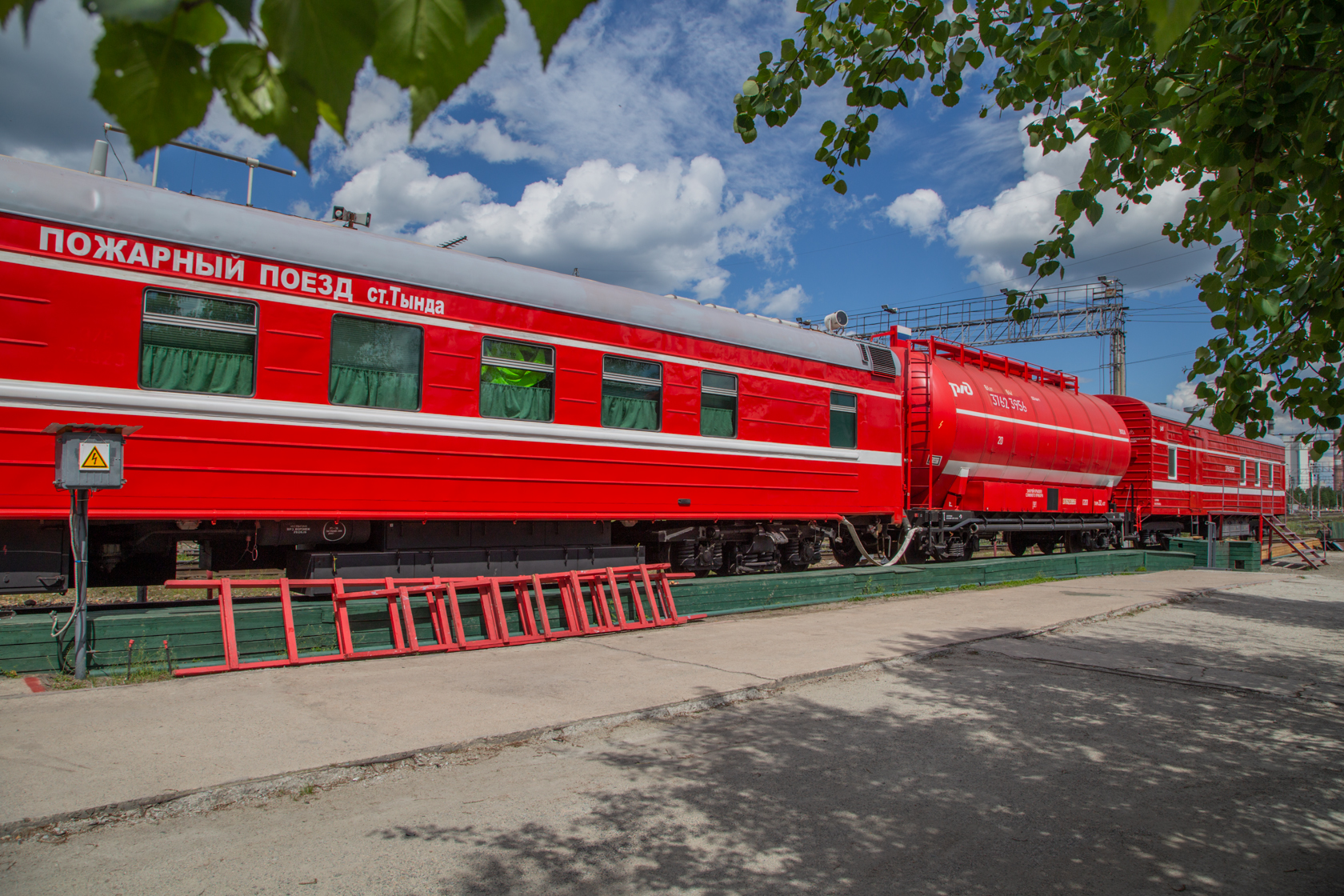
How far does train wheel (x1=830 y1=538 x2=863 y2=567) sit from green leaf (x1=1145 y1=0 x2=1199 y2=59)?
39.2 feet

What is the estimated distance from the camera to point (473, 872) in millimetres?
3082

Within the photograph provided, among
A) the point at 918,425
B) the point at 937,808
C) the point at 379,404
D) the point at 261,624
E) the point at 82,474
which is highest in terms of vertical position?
the point at 918,425

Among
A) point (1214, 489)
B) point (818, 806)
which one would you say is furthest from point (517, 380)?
point (1214, 489)

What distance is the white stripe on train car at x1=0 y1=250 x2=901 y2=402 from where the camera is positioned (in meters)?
5.88

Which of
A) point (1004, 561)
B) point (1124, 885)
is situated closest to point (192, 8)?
point (1124, 885)

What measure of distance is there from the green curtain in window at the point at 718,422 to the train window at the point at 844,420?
6.48 feet

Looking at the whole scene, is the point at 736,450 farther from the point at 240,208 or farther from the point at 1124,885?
the point at 1124,885

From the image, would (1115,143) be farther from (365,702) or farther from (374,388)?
(374,388)

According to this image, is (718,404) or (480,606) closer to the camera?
(480,606)

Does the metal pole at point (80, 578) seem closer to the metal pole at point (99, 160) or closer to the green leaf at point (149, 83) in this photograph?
the metal pole at point (99, 160)

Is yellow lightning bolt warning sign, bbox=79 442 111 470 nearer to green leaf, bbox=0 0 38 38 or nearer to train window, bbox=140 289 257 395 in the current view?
train window, bbox=140 289 257 395

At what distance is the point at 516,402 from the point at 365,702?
361 centimetres

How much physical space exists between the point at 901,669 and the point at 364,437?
5092mm

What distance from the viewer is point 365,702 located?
5203 millimetres
